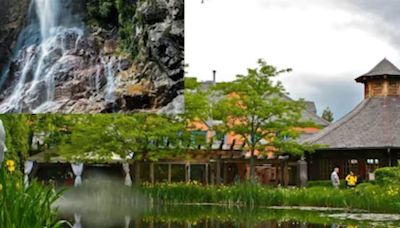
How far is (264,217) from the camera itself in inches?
328

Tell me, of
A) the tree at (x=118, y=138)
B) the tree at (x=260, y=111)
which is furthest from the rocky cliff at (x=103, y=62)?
the tree at (x=260, y=111)

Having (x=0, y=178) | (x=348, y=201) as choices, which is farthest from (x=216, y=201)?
(x=0, y=178)

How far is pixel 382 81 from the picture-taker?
16906mm

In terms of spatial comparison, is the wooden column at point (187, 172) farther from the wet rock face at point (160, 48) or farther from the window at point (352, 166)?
the wet rock face at point (160, 48)

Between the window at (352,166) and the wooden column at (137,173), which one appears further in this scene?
the window at (352,166)

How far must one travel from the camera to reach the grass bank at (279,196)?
402 inches

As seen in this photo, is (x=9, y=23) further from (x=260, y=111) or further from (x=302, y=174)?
(x=302, y=174)

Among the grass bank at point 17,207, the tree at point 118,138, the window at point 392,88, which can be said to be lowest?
the grass bank at point 17,207

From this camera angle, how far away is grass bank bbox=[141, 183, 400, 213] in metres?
10.2

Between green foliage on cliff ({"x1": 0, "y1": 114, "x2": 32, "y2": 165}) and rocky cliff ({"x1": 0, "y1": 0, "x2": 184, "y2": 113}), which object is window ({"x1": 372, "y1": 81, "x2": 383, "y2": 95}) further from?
rocky cliff ({"x1": 0, "y1": 0, "x2": 184, "y2": 113})

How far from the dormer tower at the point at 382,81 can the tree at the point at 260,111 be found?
3.26 m

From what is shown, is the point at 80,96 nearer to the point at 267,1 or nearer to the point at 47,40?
the point at 47,40

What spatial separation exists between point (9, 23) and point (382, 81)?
435 inches

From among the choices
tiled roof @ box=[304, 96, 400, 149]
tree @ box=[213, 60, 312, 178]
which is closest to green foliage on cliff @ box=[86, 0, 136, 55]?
tree @ box=[213, 60, 312, 178]
